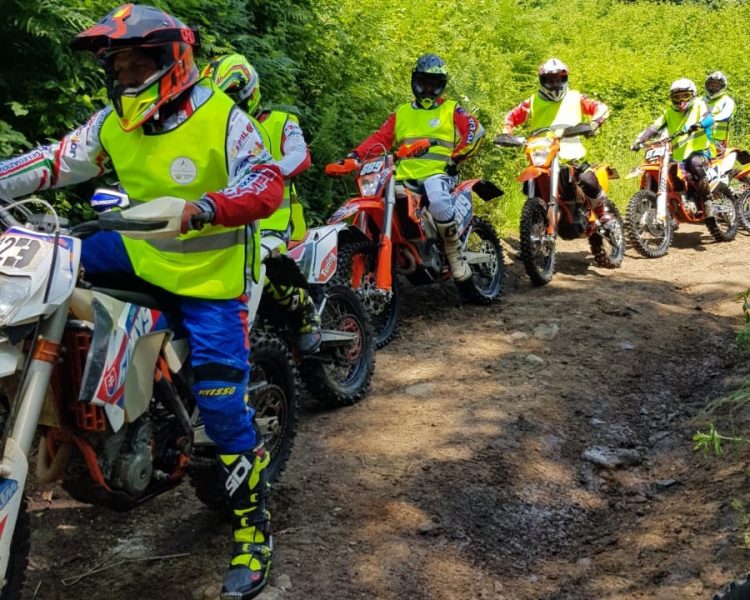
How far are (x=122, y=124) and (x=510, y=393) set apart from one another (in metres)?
3.40

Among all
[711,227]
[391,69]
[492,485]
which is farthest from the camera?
[711,227]

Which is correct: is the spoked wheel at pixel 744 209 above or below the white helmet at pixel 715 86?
below

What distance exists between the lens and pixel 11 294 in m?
2.73

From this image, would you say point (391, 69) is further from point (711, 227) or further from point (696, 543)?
point (696, 543)

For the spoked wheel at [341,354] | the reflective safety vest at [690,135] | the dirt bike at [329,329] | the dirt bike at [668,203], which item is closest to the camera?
the dirt bike at [329,329]

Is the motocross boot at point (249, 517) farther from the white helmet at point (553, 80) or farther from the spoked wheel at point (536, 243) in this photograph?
the white helmet at point (553, 80)

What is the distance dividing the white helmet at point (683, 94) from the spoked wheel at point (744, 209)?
5.52 ft

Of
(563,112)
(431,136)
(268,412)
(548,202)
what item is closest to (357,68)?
(431,136)

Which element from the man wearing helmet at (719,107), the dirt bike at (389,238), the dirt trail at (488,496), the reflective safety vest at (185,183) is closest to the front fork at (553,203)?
the dirt bike at (389,238)

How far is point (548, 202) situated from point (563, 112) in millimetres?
1062

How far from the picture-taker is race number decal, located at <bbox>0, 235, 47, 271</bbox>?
2.78 m

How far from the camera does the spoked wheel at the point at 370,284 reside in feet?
22.5

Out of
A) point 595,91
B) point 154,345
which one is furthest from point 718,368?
point 595,91

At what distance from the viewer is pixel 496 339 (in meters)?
7.26
